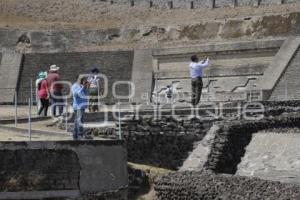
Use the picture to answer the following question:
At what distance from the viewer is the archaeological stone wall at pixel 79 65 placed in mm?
30172

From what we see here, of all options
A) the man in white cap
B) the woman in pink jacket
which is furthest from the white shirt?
the woman in pink jacket

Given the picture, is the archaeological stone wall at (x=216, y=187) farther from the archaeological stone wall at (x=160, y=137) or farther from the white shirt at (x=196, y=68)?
the white shirt at (x=196, y=68)

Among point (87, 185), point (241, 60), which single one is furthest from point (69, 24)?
point (87, 185)

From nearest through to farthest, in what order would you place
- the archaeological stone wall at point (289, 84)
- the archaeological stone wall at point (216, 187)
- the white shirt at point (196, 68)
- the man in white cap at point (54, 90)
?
the archaeological stone wall at point (216, 187) < the man in white cap at point (54, 90) < the white shirt at point (196, 68) < the archaeological stone wall at point (289, 84)

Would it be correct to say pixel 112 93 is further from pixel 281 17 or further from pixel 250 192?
pixel 250 192

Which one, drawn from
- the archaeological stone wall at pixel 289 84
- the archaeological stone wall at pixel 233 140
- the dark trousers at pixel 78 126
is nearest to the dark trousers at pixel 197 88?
the archaeological stone wall at pixel 233 140

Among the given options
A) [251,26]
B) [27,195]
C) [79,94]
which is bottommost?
[27,195]

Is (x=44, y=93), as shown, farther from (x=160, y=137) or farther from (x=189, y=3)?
(x=189, y=3)

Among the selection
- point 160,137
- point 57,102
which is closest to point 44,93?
point 57,102

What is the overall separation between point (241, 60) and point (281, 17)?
607cm

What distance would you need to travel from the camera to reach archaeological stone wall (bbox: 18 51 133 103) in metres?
30.2

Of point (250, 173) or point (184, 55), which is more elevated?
point (184, 55)

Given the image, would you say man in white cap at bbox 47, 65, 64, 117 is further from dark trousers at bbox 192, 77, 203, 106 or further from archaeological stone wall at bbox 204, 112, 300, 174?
archaeological stone wall at bbox 204, 112, 300, 174

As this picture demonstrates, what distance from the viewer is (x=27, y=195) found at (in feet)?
35.5
